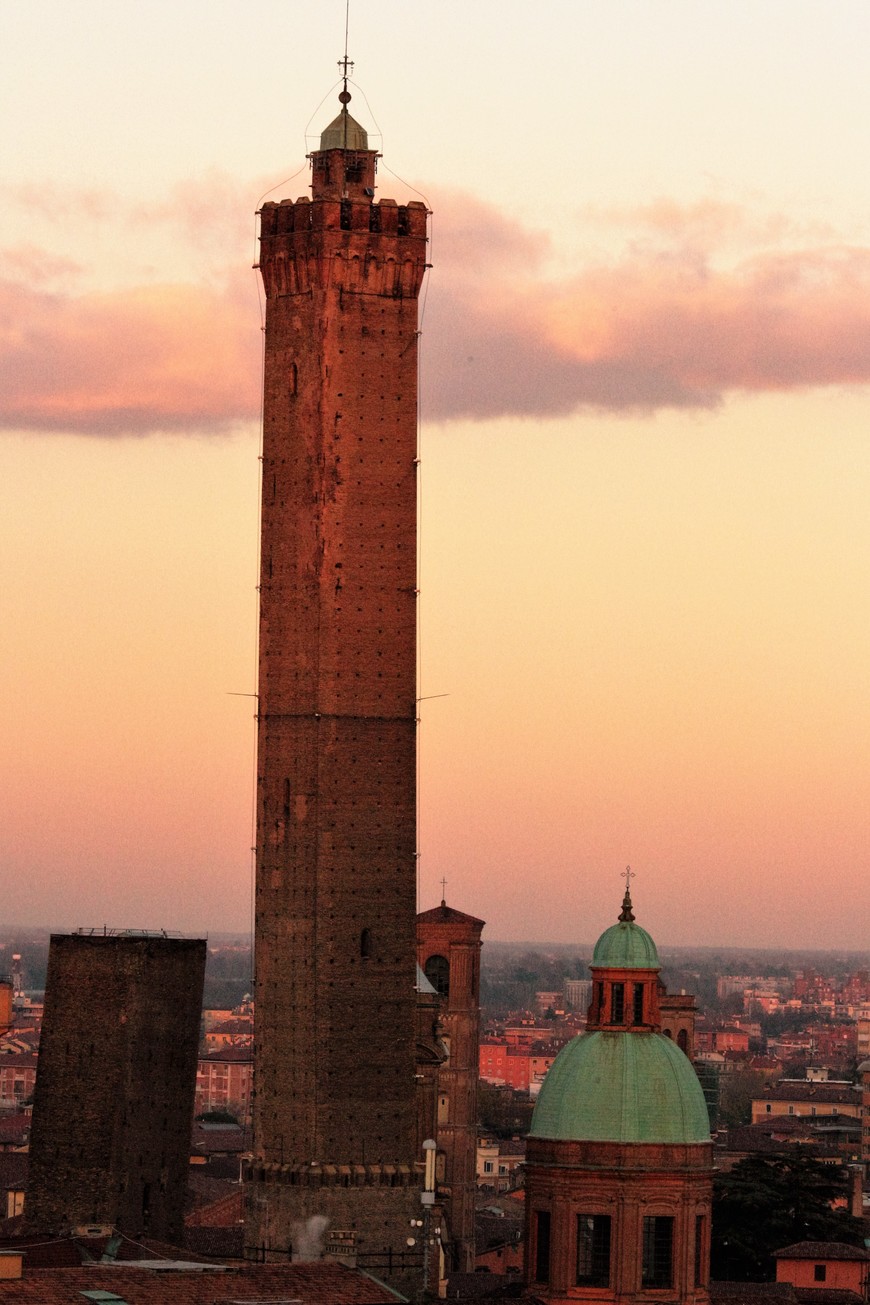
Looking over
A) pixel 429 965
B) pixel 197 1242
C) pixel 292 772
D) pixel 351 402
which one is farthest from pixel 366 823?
pixel 429 965

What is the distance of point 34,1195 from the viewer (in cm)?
5269

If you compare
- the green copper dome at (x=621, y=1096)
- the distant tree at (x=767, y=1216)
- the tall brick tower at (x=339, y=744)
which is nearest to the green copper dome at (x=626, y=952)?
the green copper dome at (x=621, y=1096)

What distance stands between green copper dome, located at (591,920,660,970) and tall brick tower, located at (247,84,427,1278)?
9.24ft

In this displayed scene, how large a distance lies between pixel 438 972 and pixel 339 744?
24279mm

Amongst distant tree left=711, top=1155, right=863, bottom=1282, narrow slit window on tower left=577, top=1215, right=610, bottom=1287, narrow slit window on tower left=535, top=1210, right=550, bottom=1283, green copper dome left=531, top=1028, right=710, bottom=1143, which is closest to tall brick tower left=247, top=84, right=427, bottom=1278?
narrow slit window on tower left=535, top=1210, right=550, bottom=1283

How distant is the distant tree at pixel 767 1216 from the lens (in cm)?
Answer: 6328

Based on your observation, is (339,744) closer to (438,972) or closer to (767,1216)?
(767,1216)

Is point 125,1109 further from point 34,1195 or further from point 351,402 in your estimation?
point 351,402

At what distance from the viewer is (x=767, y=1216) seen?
6525 centimetres

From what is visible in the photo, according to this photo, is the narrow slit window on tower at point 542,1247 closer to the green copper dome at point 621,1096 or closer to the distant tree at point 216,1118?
the green copper dome at point 621,1096

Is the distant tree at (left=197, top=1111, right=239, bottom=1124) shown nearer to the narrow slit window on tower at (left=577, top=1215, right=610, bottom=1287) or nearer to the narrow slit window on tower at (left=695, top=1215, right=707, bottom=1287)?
the narrow slit window on tower at (left=695, top=1215, right=707, bottom=1287)

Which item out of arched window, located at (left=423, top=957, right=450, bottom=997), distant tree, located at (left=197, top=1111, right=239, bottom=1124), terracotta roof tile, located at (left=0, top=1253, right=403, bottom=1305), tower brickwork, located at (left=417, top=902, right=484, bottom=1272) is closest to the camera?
terracotta roof tile, located at (left=0, top=1253, right=403, bottom=1305)

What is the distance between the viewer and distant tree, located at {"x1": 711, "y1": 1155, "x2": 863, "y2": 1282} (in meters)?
63.3

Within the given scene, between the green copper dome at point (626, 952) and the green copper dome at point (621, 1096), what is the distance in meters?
1.04
